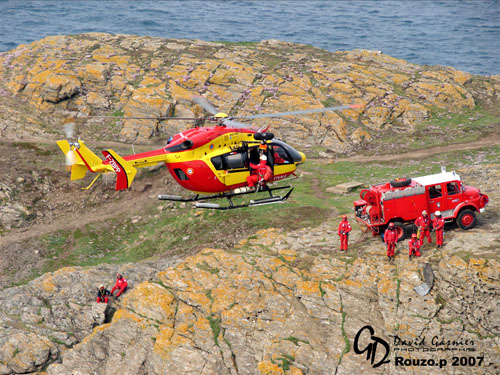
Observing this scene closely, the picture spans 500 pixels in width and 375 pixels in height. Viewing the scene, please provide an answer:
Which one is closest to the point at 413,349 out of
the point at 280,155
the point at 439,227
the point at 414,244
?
the point at 414,244

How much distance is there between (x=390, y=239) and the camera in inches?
909

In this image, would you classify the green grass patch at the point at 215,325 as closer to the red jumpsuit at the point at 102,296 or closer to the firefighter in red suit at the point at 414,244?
the red jumpsuit at the point at 102,296

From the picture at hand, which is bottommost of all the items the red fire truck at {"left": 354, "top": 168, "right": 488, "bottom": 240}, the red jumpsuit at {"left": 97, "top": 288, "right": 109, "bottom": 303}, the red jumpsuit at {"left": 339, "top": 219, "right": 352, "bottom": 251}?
the red jumpsuit at {"left": 97, "top": 288, "right": 109, "bottom": 303}

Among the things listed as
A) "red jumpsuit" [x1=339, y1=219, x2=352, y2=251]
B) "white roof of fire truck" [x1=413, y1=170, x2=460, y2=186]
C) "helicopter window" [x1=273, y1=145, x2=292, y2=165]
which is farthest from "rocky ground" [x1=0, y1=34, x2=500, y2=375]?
"helicopter window" [x1=273, y1=145, x2=292, y2=165]

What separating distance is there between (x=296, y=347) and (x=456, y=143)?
31699mm

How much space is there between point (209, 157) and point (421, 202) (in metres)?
10.7

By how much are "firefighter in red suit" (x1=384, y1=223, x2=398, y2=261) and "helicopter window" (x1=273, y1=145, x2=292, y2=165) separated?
7.16 meters

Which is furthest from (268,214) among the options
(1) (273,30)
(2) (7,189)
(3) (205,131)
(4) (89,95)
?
(1) (273,30)

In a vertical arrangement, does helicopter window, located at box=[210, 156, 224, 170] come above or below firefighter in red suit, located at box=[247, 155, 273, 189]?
above

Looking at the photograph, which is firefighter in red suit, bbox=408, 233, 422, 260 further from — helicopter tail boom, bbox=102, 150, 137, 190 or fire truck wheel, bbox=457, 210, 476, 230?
helicopter tail boom, bbox=102, 150, 137, 190

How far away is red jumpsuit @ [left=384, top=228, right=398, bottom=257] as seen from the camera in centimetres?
2298

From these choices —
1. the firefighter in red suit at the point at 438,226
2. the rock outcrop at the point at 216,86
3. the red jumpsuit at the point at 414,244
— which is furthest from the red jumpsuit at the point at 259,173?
the rock outcrop at the point at 216,86

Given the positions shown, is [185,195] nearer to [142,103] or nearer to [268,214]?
[268,214]

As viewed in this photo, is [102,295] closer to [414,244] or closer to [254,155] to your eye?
[254,155]
